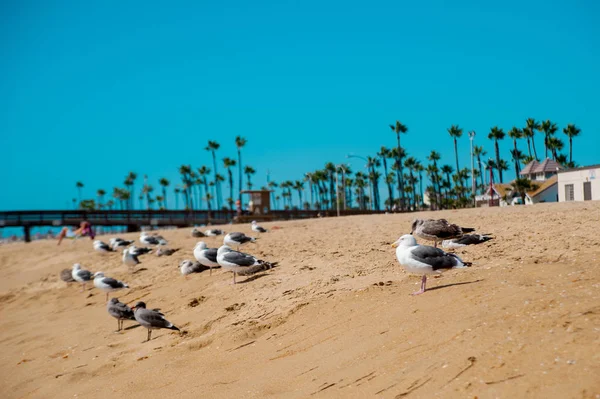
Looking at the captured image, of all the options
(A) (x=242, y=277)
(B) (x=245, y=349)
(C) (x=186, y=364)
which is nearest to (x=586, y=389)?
(B) (x=245, y=349)

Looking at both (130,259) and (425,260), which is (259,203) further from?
(425,260)

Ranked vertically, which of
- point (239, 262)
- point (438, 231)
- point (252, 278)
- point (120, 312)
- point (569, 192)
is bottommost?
point (120, 312)

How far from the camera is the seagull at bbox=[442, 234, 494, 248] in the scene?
1273 centimetres

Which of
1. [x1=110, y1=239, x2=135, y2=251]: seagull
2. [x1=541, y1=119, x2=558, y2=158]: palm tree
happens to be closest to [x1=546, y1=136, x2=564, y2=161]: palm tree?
[x1=541, y1=119, x2=558, y2=158]: palm tree

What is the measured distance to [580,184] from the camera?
45.6m

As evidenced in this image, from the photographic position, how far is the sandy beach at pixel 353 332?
5.93 metres

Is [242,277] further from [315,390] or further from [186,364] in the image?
[315,390]

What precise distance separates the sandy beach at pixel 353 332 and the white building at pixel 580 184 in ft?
104

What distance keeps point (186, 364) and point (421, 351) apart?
4396 mm

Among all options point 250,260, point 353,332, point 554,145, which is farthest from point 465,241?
A: point 554,145

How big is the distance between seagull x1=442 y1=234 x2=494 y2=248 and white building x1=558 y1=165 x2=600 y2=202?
119ft

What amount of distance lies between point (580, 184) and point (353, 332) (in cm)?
4431

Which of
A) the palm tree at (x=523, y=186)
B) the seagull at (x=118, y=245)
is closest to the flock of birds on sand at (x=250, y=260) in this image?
the seagull at (x=118, y=245)

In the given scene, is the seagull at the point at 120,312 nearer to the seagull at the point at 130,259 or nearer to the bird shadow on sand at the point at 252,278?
the bird shadow on sand at the point at 252,278
